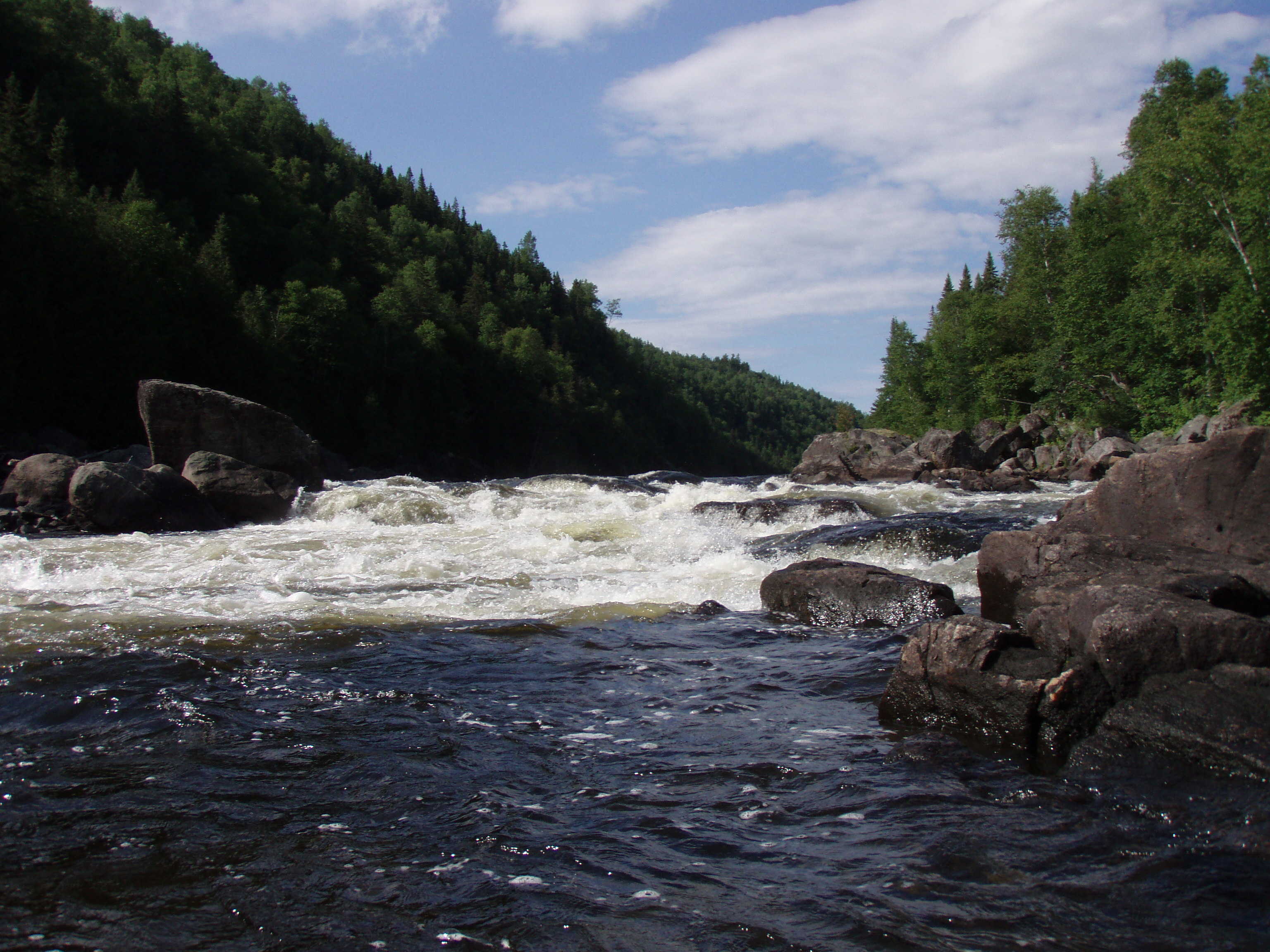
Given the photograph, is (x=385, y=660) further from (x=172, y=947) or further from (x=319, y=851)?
(x=172, y=947)

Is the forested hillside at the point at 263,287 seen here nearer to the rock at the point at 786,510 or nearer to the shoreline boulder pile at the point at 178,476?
the shoreline boulder pile at the point at 178,476

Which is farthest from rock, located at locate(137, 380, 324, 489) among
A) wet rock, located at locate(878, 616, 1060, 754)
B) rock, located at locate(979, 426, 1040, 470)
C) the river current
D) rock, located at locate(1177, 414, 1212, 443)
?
rock, located at locate(979, 426, 1040, 470)

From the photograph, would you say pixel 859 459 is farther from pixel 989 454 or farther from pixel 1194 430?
pixel 1194 430

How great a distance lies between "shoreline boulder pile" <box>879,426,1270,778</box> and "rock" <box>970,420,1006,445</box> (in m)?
35.4

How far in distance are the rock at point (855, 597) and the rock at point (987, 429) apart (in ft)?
111

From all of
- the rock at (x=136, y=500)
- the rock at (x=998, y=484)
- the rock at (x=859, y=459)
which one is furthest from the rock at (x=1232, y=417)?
the rock at (x=136, y=500)

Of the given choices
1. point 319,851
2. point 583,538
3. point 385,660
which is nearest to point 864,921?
point 319,851

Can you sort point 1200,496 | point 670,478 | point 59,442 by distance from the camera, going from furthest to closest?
point 670,478 < point 59,442 < point 1200,496

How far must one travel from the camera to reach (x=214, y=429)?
19.9 meters

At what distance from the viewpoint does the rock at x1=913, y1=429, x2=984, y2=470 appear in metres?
32.5

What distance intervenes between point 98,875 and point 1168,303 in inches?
1265

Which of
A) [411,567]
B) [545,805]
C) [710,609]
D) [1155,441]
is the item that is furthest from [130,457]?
[1155,441]

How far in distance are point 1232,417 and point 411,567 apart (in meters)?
23.7

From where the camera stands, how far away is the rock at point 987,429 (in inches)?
1599
